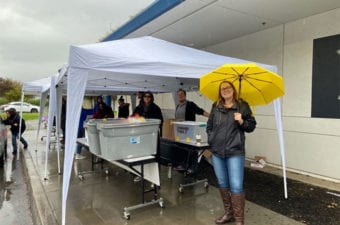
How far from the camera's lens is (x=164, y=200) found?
169 inches

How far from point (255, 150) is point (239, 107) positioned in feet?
12.9

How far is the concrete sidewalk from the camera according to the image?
3.60 meters

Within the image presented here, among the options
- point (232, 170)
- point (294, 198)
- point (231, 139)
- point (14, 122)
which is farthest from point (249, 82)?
point (14, 122)

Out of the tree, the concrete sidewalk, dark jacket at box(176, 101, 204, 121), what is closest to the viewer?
the concrete sidewalk

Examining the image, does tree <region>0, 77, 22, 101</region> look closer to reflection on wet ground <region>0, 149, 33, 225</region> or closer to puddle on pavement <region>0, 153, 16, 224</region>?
puddle on pavement <region>0, 153, 16, 224</region>

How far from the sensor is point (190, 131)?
4.52 meters

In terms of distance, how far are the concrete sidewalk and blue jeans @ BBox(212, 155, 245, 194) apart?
67cm

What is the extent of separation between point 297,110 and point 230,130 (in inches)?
131

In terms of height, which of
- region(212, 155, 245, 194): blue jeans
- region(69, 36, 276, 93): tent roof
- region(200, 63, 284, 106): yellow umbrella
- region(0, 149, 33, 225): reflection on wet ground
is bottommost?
region(0, 149, 33, 225): reflection on wet ground

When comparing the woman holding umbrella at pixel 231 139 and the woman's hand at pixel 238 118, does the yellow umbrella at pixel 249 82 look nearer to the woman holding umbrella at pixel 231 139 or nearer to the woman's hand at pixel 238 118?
the woman holding umbrella at pixel 231 139

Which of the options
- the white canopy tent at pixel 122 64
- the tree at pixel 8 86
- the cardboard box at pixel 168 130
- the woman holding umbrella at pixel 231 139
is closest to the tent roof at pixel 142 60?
the white canopy tent at pixel 122 64

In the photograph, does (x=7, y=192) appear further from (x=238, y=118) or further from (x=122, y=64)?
(x=238, y=118)

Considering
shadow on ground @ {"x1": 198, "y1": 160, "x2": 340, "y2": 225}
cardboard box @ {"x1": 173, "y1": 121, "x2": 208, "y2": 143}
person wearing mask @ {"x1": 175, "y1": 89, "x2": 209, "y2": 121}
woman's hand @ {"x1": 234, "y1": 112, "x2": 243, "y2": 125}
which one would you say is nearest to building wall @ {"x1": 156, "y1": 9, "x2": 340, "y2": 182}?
shadow on ground @ {"x1": 198, "y1": 160, "x2": 340, "y2": 225}

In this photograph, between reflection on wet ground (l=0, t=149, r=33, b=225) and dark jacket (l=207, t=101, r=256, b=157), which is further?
reflection on wet ground (l=0, t=149, r=33, b=225)
